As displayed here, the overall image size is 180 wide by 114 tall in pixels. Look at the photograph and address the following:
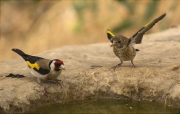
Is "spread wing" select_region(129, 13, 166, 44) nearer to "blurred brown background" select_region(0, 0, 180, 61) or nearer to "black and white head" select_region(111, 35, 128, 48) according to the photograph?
"black and white head" select_region(111, 35, 128, 48)

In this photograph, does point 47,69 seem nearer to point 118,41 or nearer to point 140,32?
point 118,41

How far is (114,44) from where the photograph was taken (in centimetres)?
616

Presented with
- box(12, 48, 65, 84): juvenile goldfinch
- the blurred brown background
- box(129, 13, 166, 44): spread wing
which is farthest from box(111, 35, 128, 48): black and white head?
the blurred brown background

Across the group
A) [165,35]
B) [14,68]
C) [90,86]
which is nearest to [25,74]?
[14,68]

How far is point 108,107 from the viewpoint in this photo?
5.62m

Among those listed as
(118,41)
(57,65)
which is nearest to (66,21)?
(118,41)

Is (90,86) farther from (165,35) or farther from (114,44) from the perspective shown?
(165,35)

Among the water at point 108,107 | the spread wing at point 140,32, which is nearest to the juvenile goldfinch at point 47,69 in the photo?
the water at point 108,107

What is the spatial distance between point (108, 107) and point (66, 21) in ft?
29.7

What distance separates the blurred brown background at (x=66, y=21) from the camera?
532 inches

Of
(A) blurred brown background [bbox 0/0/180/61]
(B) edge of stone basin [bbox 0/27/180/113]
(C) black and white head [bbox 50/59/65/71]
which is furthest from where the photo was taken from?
(A) blurred brown background [bbox 0/0/180/61]

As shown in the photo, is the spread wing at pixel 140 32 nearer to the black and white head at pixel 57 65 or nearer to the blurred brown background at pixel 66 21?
the black and white head at pixel 57 65

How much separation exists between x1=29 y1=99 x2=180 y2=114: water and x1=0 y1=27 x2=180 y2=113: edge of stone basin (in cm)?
8

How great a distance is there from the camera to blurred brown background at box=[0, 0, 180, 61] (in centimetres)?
1352
